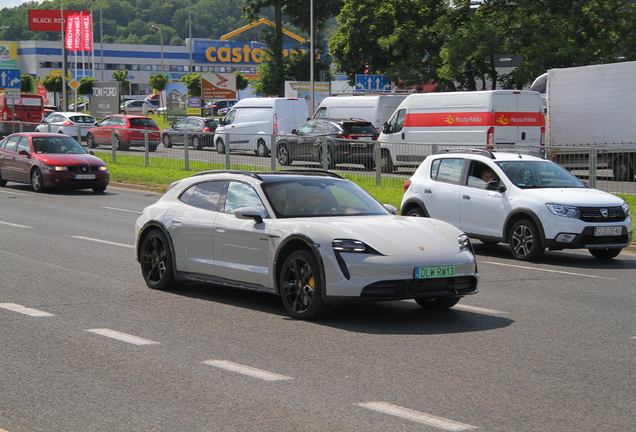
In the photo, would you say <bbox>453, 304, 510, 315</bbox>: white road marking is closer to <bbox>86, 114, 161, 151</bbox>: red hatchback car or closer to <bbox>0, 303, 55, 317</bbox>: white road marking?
<bbox>0, 303, 55, 317</bbox>: white road marking

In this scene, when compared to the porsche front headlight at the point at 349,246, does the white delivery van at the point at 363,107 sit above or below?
above

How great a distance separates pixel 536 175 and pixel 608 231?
1.54m

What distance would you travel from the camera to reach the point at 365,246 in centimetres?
811

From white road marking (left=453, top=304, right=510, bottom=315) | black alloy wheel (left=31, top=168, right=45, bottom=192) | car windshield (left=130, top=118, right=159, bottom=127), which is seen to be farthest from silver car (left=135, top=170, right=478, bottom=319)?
car windshield (left=130, top=118, right=159, bottom=127)

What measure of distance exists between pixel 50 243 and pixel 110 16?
18350 centimetres

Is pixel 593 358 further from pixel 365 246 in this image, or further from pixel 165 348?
pixel 165 348

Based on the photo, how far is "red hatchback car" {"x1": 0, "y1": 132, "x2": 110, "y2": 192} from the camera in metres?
23.6

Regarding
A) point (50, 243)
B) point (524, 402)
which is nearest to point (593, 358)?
point (524, 402)

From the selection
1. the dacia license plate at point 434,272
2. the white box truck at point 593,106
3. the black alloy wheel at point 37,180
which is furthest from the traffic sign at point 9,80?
the dacia license plate at point 434,272

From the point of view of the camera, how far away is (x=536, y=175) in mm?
13898

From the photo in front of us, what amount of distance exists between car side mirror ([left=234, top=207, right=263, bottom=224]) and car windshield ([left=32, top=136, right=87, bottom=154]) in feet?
54.8

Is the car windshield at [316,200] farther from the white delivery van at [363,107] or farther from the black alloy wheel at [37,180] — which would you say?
the white delivery van at [363,107]

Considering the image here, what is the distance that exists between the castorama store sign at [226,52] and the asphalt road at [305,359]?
118 metres

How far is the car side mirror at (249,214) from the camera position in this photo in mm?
8805
